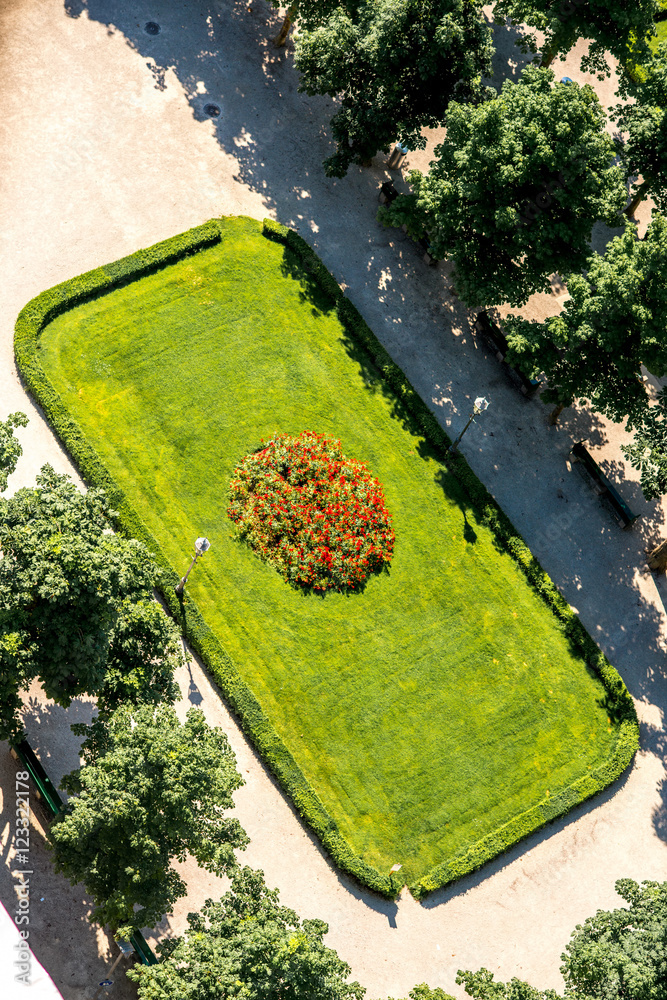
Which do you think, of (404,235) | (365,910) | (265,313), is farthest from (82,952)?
(404,235)

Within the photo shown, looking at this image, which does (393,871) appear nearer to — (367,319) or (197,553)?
(197,553)

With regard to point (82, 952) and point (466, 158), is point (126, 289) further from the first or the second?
point (82, 952)

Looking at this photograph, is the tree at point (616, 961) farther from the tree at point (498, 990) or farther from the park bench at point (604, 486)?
the park bench at point (604, 486)

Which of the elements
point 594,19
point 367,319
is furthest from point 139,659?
point 594,19

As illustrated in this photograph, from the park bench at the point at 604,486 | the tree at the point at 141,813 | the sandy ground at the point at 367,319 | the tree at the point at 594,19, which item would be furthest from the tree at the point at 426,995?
the tree at the point at 594,19

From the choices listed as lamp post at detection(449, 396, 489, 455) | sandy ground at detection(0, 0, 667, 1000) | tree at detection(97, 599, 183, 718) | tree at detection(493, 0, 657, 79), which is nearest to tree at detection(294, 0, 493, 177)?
tree at detection(493, 0, 657, 79)

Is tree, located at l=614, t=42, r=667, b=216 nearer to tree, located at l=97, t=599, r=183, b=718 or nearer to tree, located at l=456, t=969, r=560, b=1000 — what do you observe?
tree, located at l=97, t=599, r=183, b=718
